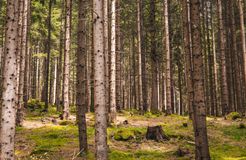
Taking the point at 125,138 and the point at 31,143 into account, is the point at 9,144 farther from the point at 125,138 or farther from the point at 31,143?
the point at 125,138

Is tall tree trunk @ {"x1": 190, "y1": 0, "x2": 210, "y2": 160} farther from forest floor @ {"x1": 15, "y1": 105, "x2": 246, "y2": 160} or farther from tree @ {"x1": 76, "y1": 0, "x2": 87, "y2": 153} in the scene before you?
tree @ {"x1": 76, "y1": 0, "x2": 87, "y2": 153}

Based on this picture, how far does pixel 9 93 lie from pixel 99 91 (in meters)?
2.14

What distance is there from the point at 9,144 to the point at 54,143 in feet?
11.9

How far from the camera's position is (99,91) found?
6.26 meters

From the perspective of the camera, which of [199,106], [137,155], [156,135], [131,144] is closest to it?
[199,106]

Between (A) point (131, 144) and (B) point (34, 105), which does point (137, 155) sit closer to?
(A) point (131, 144)

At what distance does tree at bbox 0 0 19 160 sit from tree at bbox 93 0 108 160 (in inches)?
77.4

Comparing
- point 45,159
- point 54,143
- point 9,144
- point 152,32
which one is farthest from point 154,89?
point 9,144

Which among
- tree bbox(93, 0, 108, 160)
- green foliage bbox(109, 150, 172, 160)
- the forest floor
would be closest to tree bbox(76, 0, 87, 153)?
the forest floor

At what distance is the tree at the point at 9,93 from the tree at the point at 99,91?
1.97 metres

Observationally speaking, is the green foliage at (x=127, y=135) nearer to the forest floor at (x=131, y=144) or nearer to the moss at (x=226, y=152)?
the forest floor at (x=131, y=144)

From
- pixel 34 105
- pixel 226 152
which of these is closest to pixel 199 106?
pixel 226 152

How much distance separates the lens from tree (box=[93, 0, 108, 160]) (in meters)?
6.11

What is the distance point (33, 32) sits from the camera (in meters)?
24.0
